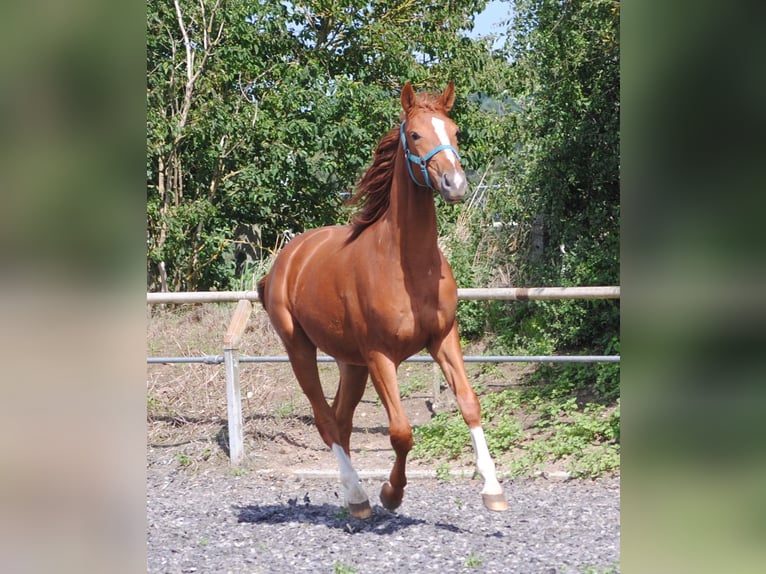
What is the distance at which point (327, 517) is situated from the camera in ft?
15.7

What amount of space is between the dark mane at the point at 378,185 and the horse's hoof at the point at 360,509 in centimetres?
148

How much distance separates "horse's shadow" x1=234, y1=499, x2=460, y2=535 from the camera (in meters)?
4.41

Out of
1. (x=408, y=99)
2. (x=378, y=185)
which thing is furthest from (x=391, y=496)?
(x=408, y=99)

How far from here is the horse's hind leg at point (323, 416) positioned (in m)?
4.40

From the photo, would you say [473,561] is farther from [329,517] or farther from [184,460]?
[184,460]

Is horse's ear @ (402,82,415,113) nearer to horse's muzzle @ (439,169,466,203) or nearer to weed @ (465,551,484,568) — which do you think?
horse's muzzle @ (439,169,466,203)

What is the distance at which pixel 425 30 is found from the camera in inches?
400

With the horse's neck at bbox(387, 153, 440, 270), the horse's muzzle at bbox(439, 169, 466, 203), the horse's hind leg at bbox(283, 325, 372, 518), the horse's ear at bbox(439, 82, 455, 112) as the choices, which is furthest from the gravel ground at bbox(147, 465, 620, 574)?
the horse's ear at bbox(439, 82, 455, 112)

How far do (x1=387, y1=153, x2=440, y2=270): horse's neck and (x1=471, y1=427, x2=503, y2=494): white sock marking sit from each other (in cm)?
82

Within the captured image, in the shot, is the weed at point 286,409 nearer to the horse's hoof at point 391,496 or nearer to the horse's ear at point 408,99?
the horse's hoof at point 391,496

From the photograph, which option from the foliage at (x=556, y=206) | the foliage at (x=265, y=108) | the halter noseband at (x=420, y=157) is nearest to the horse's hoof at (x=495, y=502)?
the halter noseband at (x=420, y=157)

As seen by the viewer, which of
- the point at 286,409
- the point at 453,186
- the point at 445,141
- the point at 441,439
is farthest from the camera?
the point at 286,409

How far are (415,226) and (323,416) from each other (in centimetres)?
148
